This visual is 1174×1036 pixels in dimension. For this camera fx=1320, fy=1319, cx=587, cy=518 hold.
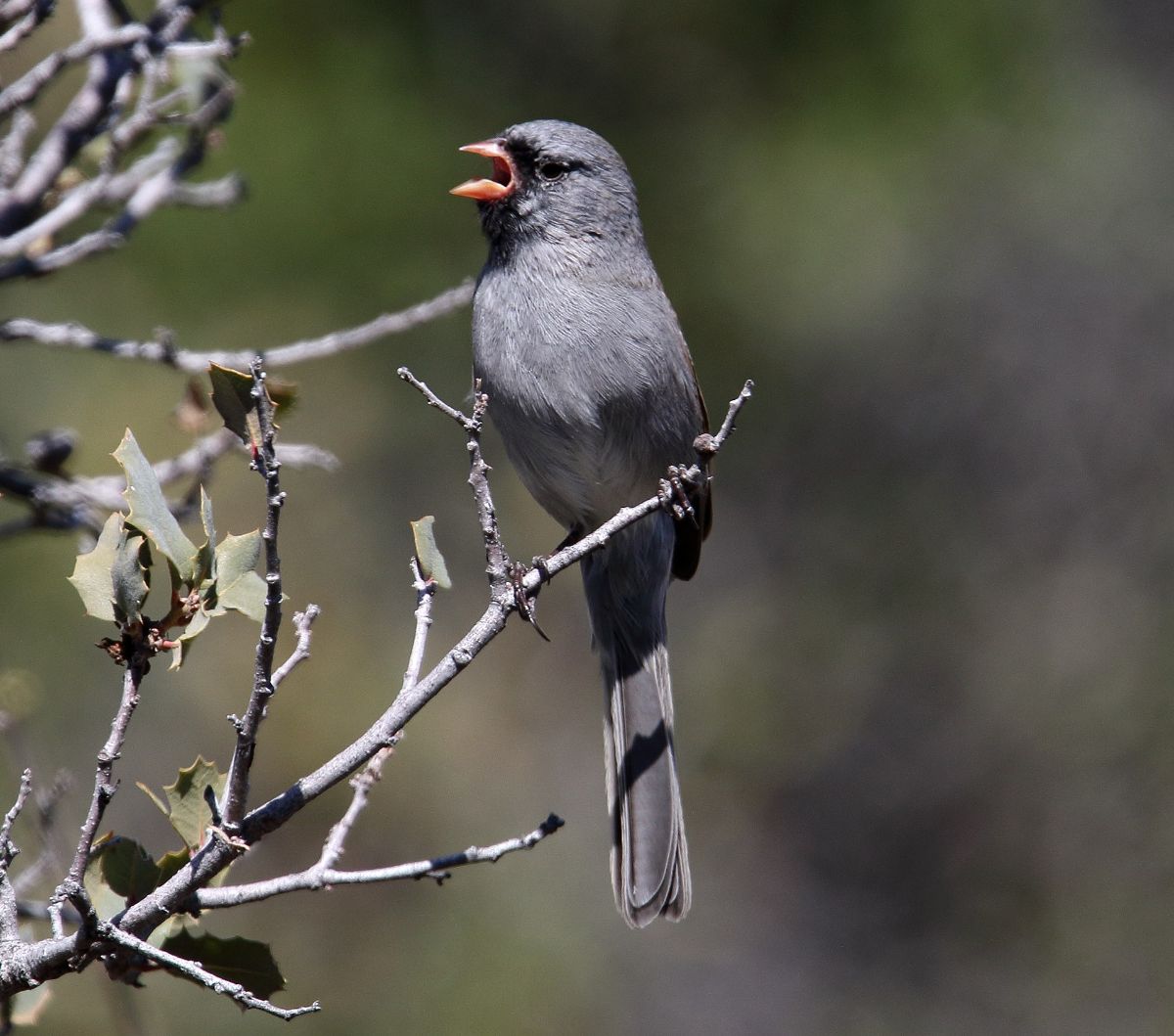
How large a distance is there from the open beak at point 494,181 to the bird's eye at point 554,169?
0.34 feet

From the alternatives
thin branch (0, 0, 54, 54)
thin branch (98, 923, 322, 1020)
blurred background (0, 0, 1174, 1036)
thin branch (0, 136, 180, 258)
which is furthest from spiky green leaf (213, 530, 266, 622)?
blurred background (0, 0, 1174, 1036)

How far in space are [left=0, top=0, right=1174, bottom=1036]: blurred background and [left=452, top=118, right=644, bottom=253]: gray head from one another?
2.71 m

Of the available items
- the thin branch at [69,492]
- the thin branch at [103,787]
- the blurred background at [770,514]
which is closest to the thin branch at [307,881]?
the thin branch at [103,787]

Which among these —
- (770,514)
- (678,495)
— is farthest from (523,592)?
(770,514)

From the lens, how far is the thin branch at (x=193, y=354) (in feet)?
10.5

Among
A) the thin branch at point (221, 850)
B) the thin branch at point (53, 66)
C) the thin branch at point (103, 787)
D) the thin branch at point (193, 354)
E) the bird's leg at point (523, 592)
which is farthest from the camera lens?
the thin branch at point (193, 354)

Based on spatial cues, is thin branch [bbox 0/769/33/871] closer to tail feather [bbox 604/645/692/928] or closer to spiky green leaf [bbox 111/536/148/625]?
spiky green leaf [bbox 111/536/148/625]

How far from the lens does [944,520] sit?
28.4ft

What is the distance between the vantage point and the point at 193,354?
3564 mm

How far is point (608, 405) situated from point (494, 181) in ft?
3.29

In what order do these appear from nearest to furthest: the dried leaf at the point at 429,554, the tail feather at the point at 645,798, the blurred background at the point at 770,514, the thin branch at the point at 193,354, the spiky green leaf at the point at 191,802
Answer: the spiky green leaf at the point at 191,802 < the dried leaf at the point at 429,554 < the thin branch at the point at 193,354 < the tail feather at the point at 645,798 < the blurred background at the point at 770,514

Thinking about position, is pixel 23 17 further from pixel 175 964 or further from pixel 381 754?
→ pixel 175 964

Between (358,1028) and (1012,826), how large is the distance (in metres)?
4.35

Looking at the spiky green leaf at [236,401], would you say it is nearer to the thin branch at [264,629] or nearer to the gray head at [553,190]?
the thin branch at [264,629]
